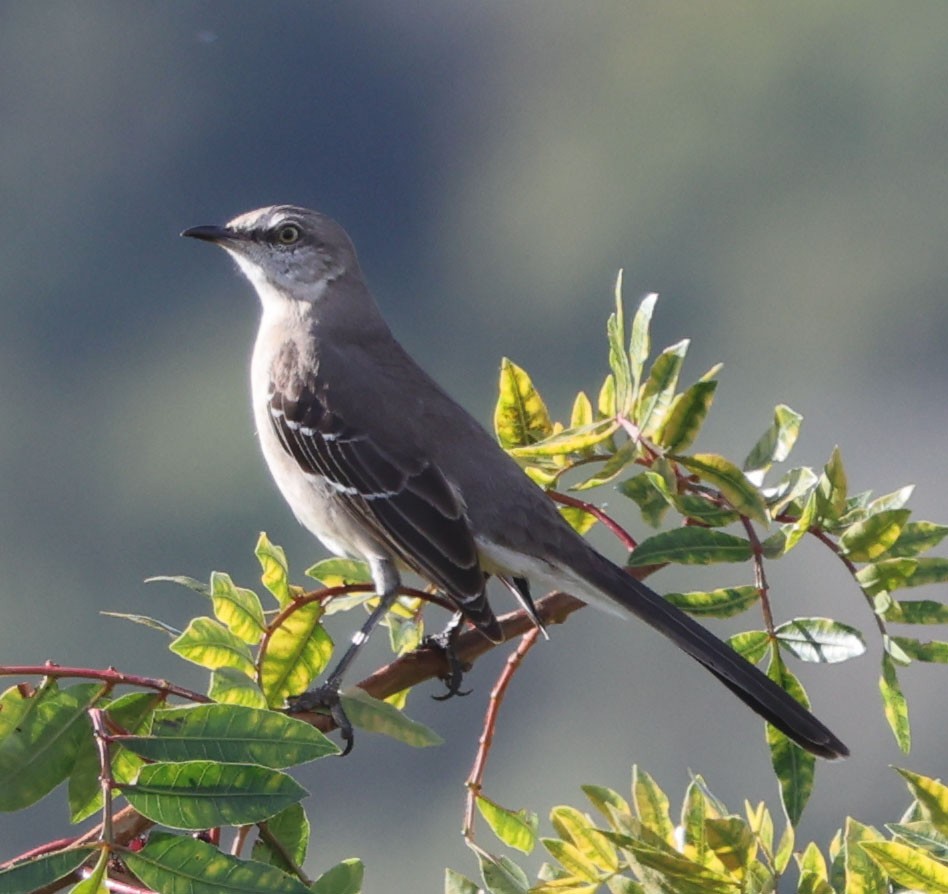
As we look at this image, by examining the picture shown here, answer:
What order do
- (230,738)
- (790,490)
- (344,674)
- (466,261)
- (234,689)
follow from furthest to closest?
(466,261)
(344,674)
(790,490)
(234,689)
(230,738)

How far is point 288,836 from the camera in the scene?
2.37 m

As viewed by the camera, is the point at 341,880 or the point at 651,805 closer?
the point at 341,880

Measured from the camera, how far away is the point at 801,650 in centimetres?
252

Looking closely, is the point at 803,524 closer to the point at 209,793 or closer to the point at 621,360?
the point at 621,360

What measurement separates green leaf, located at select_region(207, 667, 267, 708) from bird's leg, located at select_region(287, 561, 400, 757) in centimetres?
12

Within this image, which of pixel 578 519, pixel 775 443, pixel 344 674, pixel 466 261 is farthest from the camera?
pixel 466 261

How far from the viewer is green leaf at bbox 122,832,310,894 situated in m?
1.85

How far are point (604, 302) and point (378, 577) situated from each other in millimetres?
56768

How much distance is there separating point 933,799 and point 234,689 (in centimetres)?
102

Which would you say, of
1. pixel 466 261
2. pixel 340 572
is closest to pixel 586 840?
pixel 340 572

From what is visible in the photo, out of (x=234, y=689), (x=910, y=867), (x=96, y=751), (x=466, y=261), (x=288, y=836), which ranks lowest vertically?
(x=910, y=867)

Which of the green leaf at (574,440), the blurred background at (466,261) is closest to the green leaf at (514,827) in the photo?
the green leaf at (574,440)

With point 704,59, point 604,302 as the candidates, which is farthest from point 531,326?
point 704,59

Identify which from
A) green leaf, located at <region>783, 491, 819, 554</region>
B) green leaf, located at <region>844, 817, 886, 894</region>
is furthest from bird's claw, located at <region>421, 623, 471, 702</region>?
green leaf, located at <region>844, 817, 886, 894</region>
